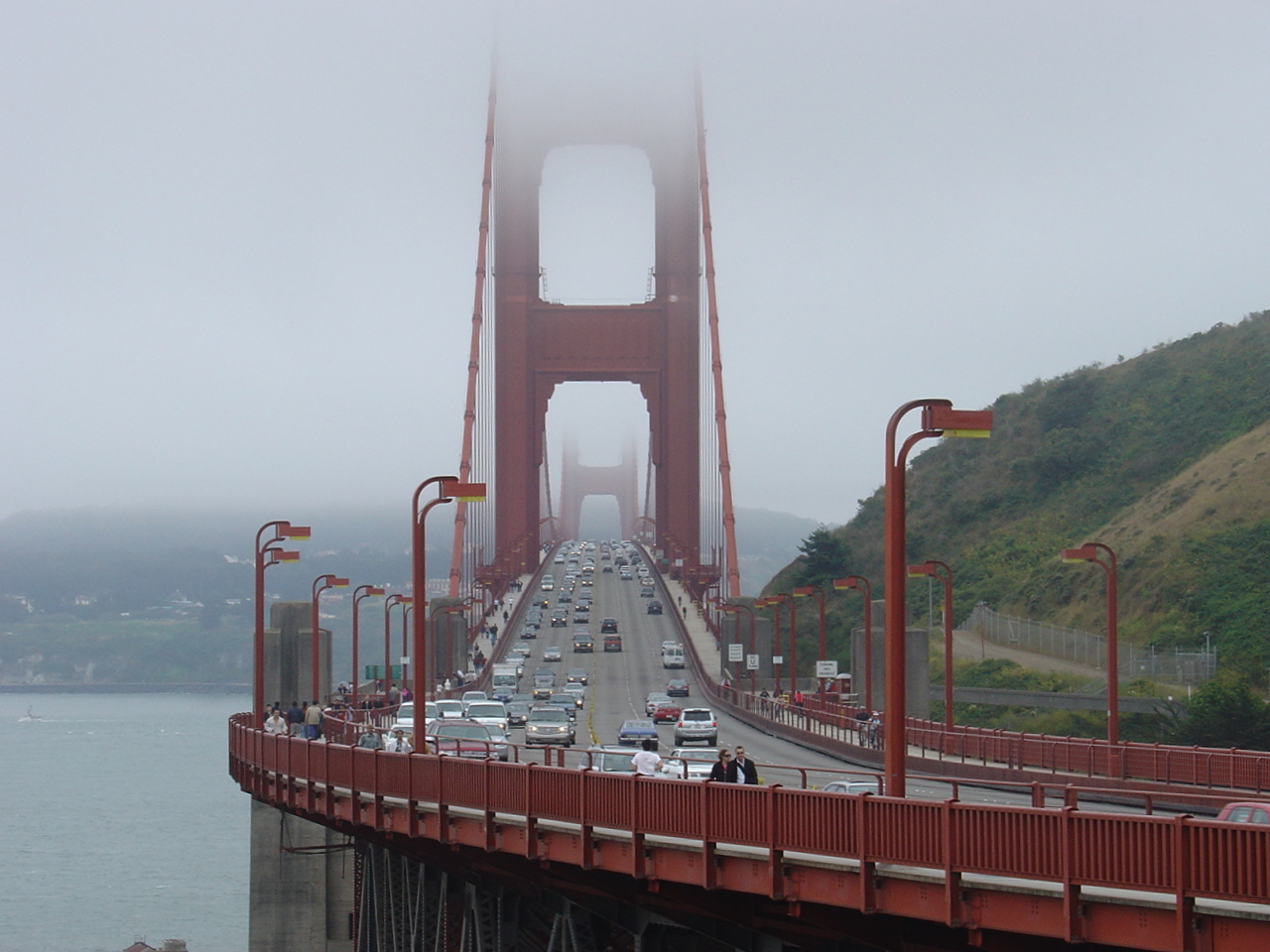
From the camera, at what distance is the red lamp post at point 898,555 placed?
16719 millimetres

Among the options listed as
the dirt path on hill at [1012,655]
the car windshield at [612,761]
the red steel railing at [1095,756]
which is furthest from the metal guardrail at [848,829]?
the dirt path on hill at [1012,655]

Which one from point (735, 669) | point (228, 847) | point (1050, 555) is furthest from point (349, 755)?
point (1050, 555)

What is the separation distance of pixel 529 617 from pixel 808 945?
90.5 meters

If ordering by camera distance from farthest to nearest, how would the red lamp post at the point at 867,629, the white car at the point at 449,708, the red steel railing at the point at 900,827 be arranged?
the red lamp post at the point at 867,629 < the white car at the point at 449,708 < the red steel railing at the point at 900,827

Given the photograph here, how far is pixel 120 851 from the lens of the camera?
290ft

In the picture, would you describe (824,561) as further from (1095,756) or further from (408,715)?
(1095,756)

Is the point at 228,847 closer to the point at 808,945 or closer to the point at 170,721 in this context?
the point at 808,945

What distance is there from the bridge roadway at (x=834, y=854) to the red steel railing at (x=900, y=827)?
0.02 m

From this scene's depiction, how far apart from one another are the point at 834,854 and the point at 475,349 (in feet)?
301

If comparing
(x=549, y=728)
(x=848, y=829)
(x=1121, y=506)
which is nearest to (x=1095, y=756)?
(x=549, y=728)

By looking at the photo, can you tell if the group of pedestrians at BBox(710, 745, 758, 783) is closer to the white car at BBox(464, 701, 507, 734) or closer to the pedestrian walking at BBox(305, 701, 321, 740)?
the pedestrian walking at BBox(305, 701, 321, 740)

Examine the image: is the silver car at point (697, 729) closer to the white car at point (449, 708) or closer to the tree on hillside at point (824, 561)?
the white car at point (449, 708)

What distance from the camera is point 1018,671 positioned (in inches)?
2913

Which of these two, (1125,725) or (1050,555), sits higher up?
(1050,555)
